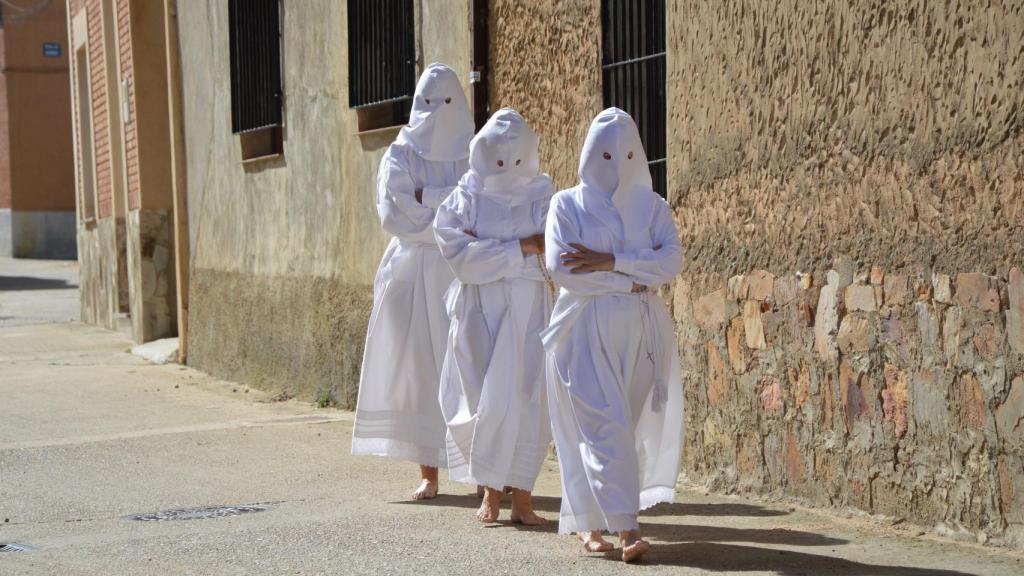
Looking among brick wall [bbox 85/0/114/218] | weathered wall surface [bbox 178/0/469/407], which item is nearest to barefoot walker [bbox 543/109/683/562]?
weathered wall surface [bbox 178/0/469/407]

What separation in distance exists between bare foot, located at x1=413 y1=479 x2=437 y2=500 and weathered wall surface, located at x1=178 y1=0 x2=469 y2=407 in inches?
119

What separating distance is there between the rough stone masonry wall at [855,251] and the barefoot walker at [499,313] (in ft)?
3.31

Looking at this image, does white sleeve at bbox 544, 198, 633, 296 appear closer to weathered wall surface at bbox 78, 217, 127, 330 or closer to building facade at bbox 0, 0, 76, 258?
weathered wall surface at bbox 78, 217, 127, 330

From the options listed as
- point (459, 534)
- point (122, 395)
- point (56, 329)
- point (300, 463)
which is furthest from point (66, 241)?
point (459, 534)

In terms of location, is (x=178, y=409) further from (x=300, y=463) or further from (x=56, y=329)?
(x=56, y=329)

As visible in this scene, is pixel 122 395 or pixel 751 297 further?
pixel 122 395

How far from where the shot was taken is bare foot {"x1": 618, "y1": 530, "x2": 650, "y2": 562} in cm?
542

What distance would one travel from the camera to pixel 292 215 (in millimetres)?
11953

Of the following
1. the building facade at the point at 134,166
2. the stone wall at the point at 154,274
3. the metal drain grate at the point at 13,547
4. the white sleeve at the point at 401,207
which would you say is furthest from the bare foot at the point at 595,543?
the stone wall at the point at 154,274

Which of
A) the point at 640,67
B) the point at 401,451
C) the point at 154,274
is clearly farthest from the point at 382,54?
the point at 154,274

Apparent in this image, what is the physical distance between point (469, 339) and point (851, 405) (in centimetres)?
161

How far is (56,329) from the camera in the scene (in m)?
19.3

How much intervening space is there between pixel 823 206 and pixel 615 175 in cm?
115

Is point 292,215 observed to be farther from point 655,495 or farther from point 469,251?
point 655,495
